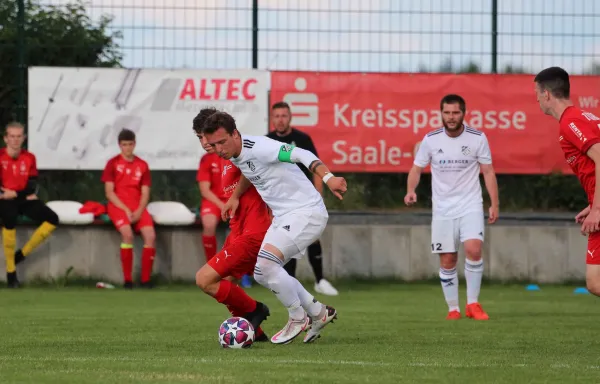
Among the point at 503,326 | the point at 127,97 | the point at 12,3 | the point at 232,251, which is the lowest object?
the point at 503,326

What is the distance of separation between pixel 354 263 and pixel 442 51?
2.93m

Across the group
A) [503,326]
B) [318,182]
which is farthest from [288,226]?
[318,182]

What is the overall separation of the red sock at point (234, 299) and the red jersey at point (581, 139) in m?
2.52

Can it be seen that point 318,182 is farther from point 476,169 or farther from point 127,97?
point 127,97

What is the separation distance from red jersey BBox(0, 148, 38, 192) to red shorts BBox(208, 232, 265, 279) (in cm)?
737

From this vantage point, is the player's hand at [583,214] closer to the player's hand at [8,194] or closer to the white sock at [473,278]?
the white sock at [473,278]

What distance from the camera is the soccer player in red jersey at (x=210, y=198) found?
1579 cm

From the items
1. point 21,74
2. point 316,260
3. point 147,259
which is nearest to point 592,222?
point 316,260

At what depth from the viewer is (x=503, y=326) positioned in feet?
34.7

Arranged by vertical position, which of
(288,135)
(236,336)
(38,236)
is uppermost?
(288,135)

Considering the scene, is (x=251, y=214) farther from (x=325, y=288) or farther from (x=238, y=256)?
(x=325, y=288)

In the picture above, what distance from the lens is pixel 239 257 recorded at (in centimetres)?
879

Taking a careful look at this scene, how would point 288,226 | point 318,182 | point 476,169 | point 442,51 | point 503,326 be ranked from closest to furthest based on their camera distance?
point 288,226 → point 503,326 → point 476,169 → point 318,182 → point 442,51

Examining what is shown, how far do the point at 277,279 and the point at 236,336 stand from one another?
0.47 meters
